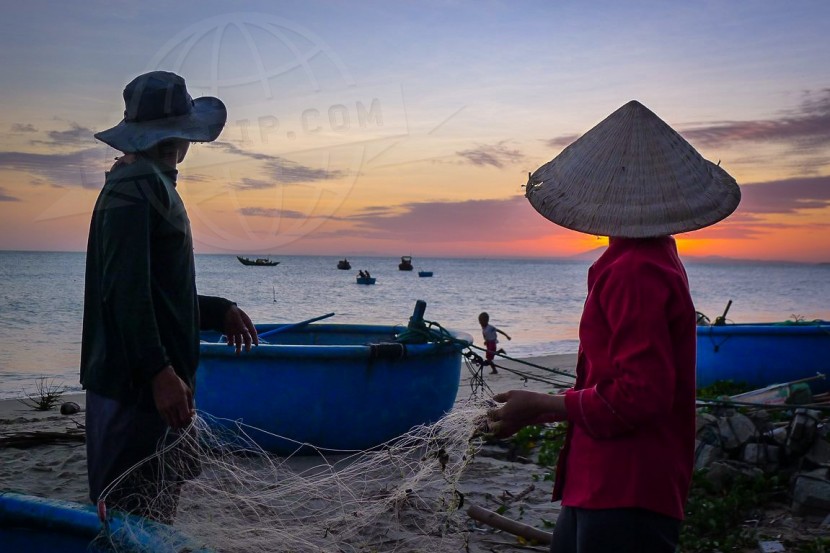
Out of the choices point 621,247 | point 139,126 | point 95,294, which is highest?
point 139,126

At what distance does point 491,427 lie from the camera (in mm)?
2123

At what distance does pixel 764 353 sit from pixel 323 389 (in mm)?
5268

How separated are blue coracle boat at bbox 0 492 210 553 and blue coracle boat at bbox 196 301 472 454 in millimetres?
3197

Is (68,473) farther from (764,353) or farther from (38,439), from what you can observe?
(764,353)

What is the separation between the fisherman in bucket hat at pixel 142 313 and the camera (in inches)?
96.5

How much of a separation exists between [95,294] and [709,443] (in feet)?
14.7

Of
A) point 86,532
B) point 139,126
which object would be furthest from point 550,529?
point 139,126

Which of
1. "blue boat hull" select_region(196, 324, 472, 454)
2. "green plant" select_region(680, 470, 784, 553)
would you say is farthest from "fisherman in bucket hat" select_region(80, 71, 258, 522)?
"blue boat hull" select_region(196, 324, 472, 454)

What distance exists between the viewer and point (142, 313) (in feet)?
8.01

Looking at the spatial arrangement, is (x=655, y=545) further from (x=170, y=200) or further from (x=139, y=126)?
(x=139, y=126)

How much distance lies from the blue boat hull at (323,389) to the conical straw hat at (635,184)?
3.89m

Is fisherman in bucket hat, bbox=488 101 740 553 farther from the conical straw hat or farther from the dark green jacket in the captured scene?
the dark green jacket

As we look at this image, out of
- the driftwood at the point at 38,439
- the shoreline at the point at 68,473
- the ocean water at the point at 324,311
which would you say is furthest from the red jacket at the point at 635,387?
the ocean water at the point at 324,311

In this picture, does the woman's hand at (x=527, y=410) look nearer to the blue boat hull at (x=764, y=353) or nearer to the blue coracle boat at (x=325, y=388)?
the blue coracle boat at (x=325, y=388)
